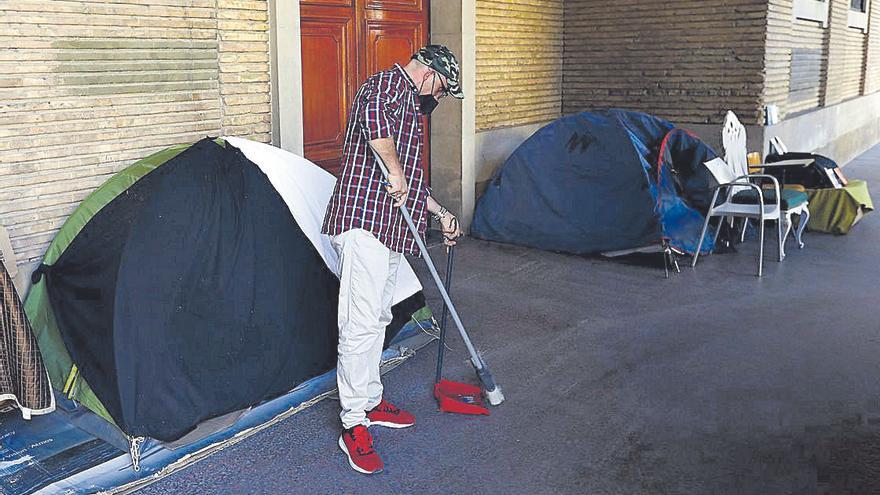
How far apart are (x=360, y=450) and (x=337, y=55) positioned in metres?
3.66

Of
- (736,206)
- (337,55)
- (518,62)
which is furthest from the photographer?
(518,62)

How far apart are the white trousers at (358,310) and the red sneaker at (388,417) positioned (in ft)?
0.63

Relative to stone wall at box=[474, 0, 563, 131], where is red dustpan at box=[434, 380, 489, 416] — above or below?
below

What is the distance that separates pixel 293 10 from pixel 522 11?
11.2ft

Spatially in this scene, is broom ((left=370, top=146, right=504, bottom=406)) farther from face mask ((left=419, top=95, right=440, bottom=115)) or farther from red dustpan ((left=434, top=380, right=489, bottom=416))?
face mask ((left=419, top=95, right=440, bottom=115))

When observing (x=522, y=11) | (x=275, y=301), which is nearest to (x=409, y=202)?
(x=275, y=301)

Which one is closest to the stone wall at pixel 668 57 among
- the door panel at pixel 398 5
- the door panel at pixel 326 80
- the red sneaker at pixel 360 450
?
the door panel at pixel 398 5

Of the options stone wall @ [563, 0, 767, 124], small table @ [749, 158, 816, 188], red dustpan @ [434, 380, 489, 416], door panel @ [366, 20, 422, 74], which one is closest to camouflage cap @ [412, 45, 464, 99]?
red dustpan @ [434, 380, 489, 416]

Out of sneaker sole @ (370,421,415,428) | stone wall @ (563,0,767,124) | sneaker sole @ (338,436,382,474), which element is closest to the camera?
sneaker sole @ (338,436,382,474)

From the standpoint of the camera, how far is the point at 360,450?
11.0ft

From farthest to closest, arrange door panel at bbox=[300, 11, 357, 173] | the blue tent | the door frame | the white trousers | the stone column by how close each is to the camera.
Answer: the stone column
the blue tent
door panel at bbox=[300, 11, 357, 173]
the door frame
the white trousers

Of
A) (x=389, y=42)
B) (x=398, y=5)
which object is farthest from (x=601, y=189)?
(x=398, y=5)

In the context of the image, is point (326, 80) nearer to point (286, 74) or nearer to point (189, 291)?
point (286, 74)

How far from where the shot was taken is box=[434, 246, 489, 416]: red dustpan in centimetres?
381
